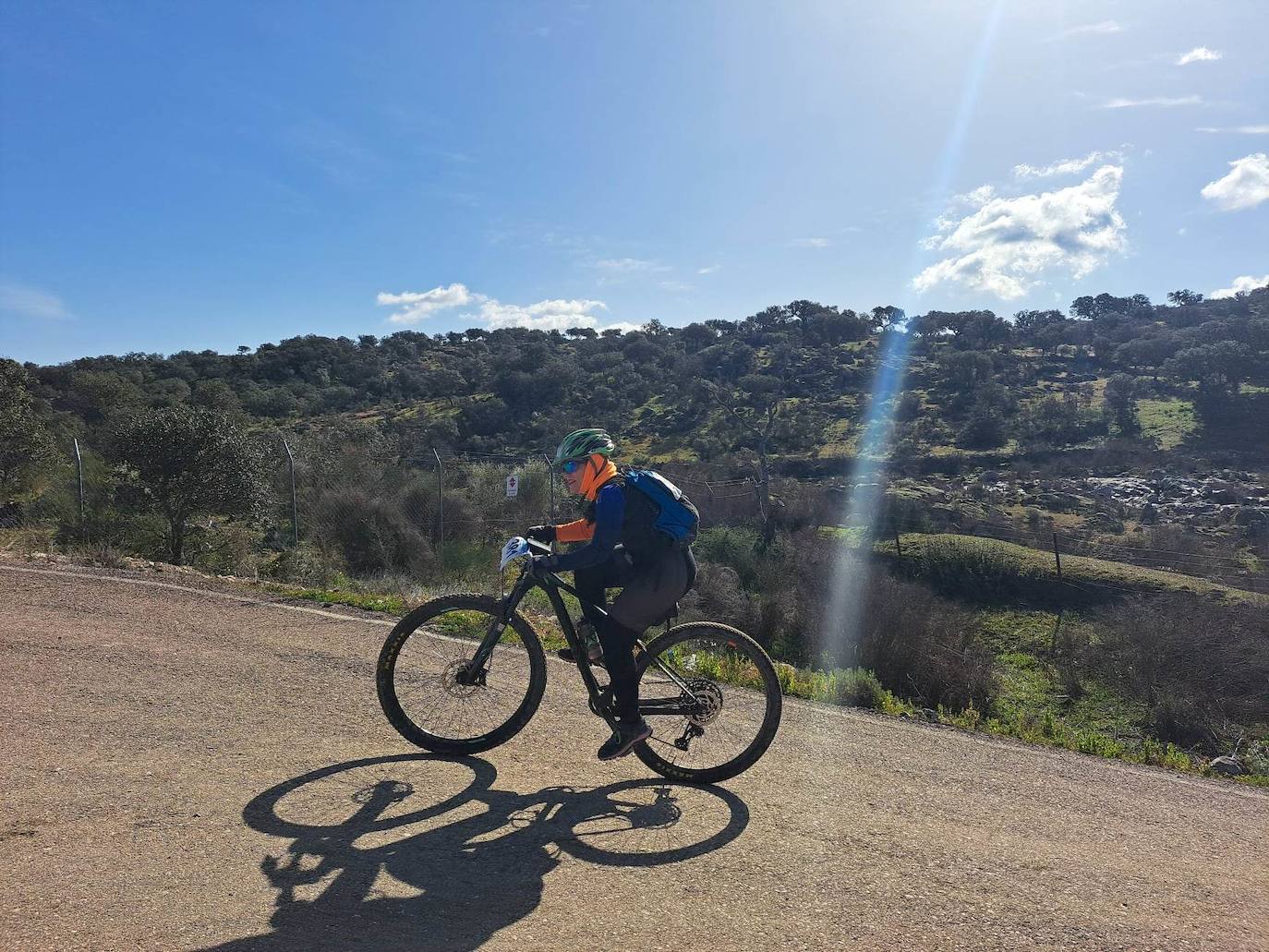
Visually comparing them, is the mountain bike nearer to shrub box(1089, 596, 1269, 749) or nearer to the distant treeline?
shrub box(1089, 596, 1269, 749)

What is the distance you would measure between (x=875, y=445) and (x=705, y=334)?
115ft

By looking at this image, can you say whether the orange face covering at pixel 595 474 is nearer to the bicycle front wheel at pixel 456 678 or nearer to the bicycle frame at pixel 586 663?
the bicycle frame at pixel 586 663

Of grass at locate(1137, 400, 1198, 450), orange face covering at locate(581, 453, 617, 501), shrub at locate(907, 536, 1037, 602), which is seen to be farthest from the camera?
grass at locate(1137, 400, 1198, 450)

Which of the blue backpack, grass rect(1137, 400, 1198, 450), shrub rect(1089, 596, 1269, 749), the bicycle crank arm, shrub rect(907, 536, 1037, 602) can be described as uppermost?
grass rect(1137, 400, 1198, 450)

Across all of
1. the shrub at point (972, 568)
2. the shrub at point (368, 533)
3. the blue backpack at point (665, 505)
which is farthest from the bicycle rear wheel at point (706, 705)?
the shrub at point (972, 568)

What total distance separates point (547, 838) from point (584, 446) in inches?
78.9

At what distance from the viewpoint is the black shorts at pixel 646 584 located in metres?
4.25

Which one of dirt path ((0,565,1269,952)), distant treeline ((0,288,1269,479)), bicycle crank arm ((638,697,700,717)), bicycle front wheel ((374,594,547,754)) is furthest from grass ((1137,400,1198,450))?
bicycle front wheel ((374,594,547,754))

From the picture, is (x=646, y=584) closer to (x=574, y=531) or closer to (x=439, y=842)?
(x=574, y=531)

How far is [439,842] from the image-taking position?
3574mm

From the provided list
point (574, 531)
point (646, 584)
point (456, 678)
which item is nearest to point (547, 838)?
point (456, 678)

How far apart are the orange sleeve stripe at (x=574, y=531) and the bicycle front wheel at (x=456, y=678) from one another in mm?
547

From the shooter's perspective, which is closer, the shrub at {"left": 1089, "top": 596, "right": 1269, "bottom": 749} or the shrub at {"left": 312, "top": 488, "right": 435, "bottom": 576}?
the shrub at {"left": 1089, "top": 596, "right": 1269, "bottom": 749}

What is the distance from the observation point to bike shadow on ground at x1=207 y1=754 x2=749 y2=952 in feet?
9.67
